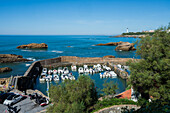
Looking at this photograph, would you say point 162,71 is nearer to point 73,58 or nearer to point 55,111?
point 55,111

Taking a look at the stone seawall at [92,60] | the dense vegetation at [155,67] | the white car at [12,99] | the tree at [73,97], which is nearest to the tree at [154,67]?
the dense vegetation at [155,67]

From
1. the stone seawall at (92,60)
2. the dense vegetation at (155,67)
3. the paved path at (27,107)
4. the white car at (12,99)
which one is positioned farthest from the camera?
the stone seawall at (92,60)

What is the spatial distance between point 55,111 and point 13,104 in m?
9.18

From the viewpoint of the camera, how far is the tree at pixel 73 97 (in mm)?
10672

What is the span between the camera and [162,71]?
13.5 metres

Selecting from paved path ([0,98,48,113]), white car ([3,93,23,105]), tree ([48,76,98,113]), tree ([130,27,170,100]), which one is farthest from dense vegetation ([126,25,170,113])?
white car ([3,93,23,105])

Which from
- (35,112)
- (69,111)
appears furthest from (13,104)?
(69,111)

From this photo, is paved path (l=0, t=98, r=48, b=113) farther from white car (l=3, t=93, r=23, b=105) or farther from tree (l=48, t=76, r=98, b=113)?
tree (l=48, t=76, r=98, b=113)

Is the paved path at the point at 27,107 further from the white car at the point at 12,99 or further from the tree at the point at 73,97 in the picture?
the tree at the point at 73,97

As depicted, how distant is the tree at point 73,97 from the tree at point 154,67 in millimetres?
5561

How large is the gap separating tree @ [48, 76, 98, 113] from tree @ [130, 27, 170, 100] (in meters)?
5.56

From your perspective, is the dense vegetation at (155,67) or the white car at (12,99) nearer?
the dense vegetation at (155,67)

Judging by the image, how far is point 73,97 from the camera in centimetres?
1134

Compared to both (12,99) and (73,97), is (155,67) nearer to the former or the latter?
(73,97)
